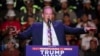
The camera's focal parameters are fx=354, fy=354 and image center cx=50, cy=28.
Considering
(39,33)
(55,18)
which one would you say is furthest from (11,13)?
(39,33)

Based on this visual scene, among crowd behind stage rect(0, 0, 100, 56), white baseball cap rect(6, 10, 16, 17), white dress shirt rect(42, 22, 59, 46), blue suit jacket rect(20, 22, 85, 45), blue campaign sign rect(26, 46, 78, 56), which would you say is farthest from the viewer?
white baseball cap rect(6, 10, 16, 17)

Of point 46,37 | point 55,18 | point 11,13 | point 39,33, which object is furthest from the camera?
point 11,13

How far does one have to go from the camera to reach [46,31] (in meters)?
4.28

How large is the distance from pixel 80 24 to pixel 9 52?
1.88 meters

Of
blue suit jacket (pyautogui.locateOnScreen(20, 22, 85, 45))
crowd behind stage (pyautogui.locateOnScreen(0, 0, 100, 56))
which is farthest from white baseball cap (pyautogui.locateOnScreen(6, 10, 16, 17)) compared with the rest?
blue suit jacket (pyautogui.locateOnScreen(20, 22, 85, 45))

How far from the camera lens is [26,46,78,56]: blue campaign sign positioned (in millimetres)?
3754

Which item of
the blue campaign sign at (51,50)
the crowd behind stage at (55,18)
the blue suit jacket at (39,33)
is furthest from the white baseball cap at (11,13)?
the blue campaign sign at (51,50)

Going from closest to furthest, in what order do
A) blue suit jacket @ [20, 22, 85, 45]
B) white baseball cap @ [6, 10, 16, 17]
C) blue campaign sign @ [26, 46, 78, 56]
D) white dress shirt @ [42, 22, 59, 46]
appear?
1. blue campaign sign @ [26, 46, 78, 56]
2. white dress shirt @ [42, 22, 59, 46]
3. blue suit jacket @ [20, 22, 85, 45]
4. white baseball cap @ [6, 10, 16, 17]

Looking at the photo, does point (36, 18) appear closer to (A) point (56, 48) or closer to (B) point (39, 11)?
(B) point (39, 11)

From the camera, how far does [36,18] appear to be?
8164 mm

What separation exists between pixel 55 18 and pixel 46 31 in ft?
12.6

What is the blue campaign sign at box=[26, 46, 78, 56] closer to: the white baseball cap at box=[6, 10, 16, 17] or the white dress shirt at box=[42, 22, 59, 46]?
the white dress shirt at box=[42, 22, 59, 46]

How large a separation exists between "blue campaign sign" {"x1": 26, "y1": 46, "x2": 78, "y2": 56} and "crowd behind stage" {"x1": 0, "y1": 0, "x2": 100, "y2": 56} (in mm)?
3304

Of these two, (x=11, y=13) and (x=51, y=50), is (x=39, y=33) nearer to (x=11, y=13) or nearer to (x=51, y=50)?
(x=51, y=50)
